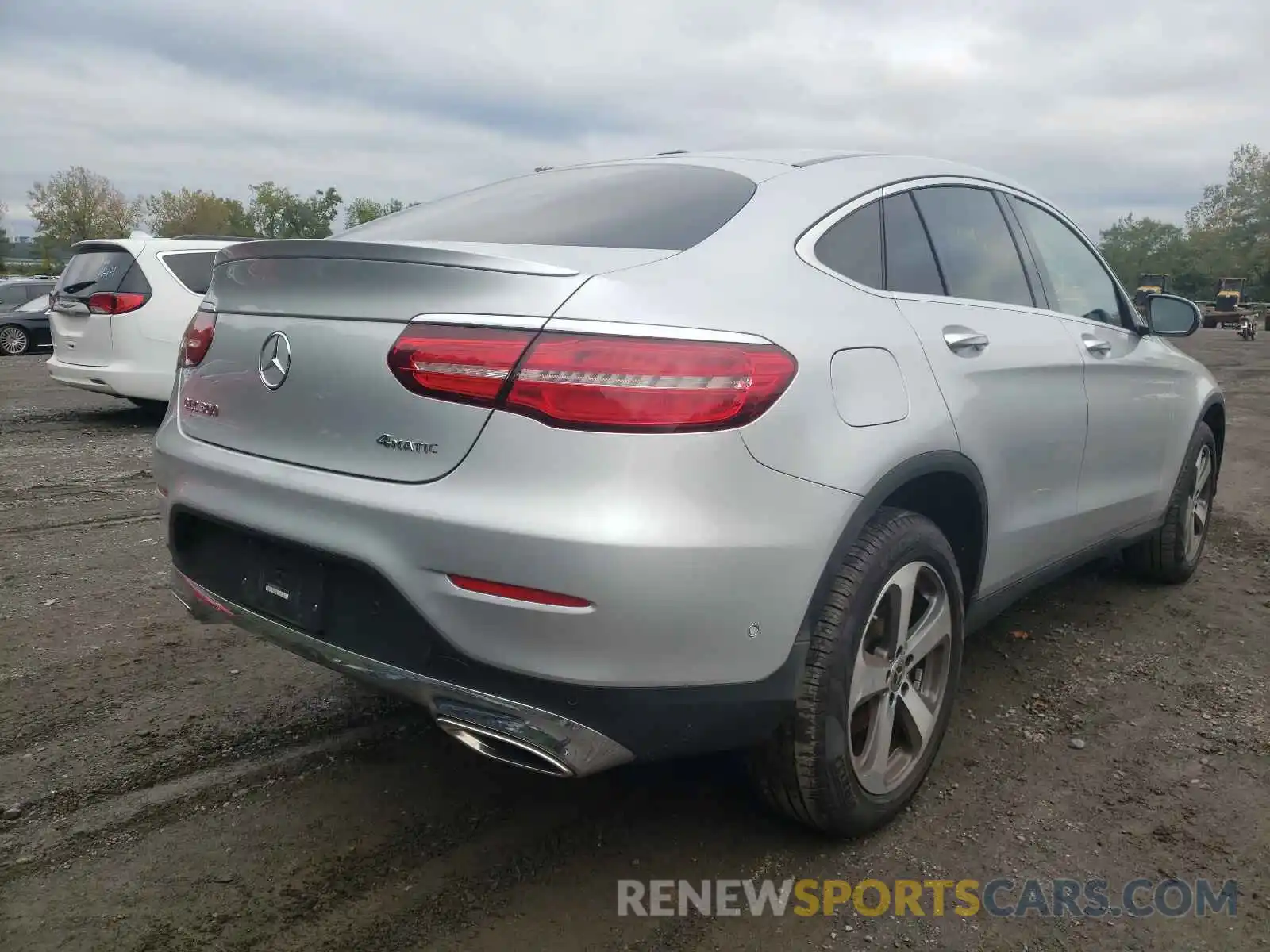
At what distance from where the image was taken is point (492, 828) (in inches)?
101

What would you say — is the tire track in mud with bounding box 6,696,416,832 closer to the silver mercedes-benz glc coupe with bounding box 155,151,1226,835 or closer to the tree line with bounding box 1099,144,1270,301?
the silver mercedes-benz glc coupe with bounding box 155,151,1226,835

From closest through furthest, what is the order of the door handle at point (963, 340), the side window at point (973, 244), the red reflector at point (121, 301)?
the door handle at point (963, 340) → the side window at point (973, 244) → the red reflector at point (121, 301)

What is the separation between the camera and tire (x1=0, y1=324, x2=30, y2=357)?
1892 centimetres

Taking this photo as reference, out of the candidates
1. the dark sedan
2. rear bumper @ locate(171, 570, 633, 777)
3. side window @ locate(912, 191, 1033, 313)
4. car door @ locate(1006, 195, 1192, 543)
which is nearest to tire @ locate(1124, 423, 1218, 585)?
car door @ locate(1006, 195, 1192, 543)

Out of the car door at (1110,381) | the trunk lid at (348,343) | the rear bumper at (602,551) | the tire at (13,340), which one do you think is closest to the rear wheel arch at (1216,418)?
the car door at (1110,381)

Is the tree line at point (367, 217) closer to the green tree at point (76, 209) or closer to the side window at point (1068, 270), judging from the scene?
the green tree at point (76, 209)

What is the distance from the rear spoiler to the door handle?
1171 millimetres

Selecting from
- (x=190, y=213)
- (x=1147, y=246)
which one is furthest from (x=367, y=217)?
(x=1147, y=246)

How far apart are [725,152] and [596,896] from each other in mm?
2104

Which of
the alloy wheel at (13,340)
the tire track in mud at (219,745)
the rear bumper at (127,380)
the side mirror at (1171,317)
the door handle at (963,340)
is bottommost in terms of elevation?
the alloy wheel at (13,340)

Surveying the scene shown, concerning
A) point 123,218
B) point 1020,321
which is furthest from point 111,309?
point 123,218

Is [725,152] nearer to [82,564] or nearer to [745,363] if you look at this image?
[745,363]

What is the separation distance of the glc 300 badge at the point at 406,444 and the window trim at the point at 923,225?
0.99 metres

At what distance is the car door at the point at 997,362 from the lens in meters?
2.74
